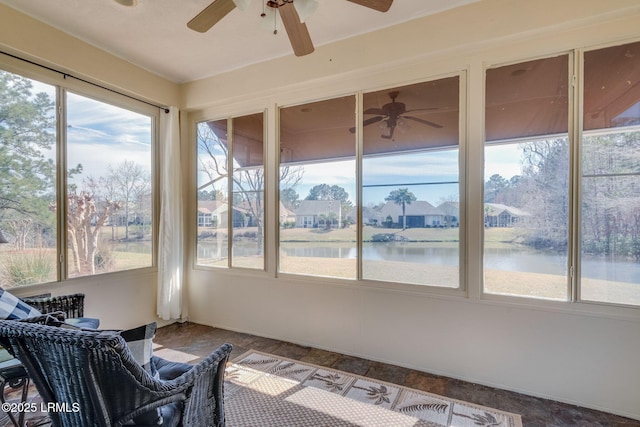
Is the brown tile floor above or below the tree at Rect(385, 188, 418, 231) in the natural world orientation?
below

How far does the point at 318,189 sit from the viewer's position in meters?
3.27

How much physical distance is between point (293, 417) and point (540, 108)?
286 cm

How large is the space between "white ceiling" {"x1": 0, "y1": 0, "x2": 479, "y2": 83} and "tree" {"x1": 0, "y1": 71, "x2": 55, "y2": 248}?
0.67m

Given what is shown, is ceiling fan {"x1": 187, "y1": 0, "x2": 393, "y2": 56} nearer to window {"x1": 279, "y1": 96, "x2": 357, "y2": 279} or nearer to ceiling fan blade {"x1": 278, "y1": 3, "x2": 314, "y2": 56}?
ceiling fan blade {"x1": 278, "y1": 3, "x2": 314, "y2": 56}

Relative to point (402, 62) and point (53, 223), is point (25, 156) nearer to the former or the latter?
point (53, 223)

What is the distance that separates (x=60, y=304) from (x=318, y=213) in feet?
7.62

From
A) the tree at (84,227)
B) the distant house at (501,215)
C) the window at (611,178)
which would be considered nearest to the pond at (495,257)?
the window at (611,178)

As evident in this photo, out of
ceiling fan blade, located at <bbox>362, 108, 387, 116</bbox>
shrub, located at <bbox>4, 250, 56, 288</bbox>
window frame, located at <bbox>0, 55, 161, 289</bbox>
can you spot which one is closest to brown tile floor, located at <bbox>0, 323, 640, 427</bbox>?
shrub, located at <bbox>4, 250, 56, 288</bbox>

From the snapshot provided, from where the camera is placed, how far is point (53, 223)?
2807mm

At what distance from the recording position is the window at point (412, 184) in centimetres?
264

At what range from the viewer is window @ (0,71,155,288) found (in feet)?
8.38

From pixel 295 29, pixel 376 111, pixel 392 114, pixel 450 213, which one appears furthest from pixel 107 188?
pixel 450 213

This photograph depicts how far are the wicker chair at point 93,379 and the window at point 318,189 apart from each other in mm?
1937

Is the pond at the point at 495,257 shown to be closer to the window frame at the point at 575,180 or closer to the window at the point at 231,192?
the window frame at the point at 575,180
